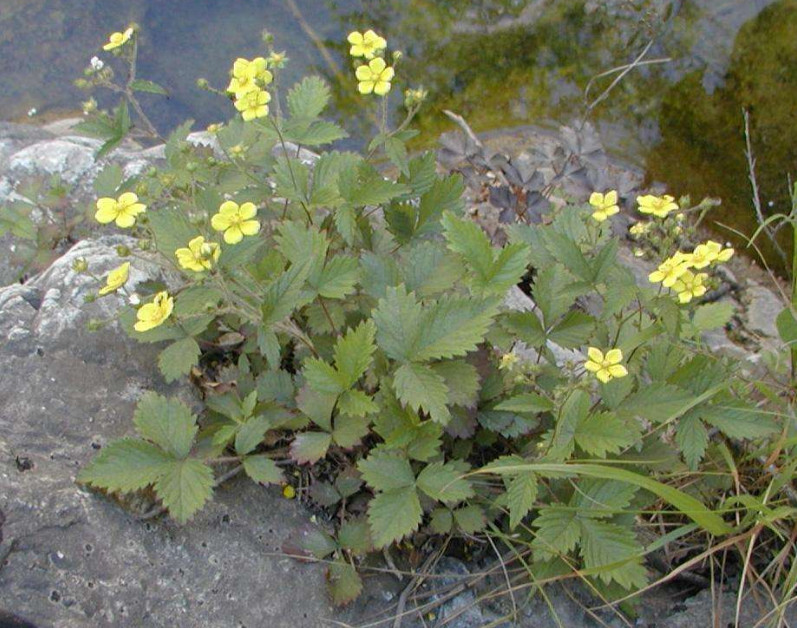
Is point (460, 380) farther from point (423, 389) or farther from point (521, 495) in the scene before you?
point (521, 495)

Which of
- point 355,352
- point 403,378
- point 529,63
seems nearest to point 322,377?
point 355,352

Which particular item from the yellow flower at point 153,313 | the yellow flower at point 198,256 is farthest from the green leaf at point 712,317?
the yellow flower at point 153,313

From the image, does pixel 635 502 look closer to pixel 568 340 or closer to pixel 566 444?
pixel 566 444

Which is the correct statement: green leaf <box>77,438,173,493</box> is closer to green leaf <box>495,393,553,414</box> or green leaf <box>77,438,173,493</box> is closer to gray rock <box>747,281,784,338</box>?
green leaf <box>495,393,553,414</box>

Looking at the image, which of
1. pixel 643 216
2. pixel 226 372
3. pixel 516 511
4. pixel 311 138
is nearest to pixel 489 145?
pixel 643 216

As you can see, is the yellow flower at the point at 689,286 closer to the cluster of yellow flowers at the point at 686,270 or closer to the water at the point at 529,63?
the cluster of yellow flowers at the point at 686,270

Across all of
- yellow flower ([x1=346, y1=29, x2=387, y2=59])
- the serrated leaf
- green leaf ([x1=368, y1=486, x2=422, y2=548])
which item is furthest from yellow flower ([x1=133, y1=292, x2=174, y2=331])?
yellow flower ([x1=346, y1=29, x2=387, y2=59])

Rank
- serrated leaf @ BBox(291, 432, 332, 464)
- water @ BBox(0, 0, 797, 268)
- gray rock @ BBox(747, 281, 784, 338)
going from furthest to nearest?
water @ BBox(0, 0, 797, 268), gray rock @ BBox(747, 281, 784, 338), serrated leaf @ BBox(291, 432, 332, 464)
